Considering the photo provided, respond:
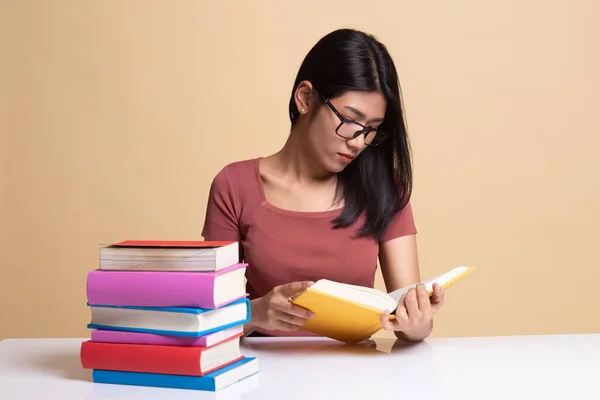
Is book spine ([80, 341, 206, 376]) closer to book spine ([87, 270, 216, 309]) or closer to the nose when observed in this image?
book spine ([87, 270, 216, 309])

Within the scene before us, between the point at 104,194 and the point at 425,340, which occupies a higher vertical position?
the point at 104,194

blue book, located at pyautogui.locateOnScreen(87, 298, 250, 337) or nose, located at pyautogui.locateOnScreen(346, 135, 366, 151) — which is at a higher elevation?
nose, located at pyautogui.locateOnScreen(346, 135, 366, 151)

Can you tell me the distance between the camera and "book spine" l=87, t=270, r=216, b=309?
139 centimetres

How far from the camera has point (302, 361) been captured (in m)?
1.62

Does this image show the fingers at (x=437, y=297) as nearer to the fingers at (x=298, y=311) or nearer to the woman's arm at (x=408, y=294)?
the woman's arm at (x=408, y=294)

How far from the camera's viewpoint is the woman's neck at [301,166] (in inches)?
85.9

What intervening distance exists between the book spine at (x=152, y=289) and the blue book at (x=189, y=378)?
120 millimetres

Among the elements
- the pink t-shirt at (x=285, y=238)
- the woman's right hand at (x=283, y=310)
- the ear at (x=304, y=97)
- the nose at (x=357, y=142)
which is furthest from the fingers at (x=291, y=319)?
the ear at (x=304, y=97)

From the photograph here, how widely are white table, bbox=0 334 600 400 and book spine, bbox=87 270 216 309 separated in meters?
0.15

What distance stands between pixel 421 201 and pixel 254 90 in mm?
837

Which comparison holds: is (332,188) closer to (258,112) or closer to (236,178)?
(236,178)

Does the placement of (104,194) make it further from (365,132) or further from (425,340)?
(425,340)

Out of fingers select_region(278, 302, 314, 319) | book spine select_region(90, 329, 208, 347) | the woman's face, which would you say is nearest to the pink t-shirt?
the woman's face

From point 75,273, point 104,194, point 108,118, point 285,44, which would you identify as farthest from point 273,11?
point 75,273
